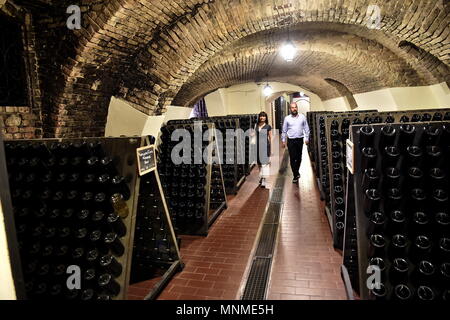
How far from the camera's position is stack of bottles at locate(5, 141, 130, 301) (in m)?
1.89

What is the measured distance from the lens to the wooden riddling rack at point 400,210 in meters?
1.53

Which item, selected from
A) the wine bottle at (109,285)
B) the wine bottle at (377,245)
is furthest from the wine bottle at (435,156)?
the wine bottle at (109,285)

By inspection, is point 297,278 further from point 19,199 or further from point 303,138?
point 303,138

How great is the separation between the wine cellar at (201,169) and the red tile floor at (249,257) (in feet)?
0.07

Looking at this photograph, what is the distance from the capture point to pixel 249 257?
10.1 ft

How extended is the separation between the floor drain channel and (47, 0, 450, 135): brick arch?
3103mm

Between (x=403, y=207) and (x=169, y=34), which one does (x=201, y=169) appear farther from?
(x=403, y=207)

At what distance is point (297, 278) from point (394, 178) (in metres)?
1.53

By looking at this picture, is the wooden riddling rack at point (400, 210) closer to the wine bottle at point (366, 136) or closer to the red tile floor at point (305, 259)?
the wine bottle at point (366, 136)

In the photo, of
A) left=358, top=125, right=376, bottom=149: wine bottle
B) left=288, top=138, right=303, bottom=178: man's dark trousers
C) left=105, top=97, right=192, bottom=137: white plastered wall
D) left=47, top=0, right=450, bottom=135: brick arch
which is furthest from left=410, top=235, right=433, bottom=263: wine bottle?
left=105, top=97, right=192, bottom=137: white plastered wall

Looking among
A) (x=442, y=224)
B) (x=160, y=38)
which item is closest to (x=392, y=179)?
(x=442, y=224)

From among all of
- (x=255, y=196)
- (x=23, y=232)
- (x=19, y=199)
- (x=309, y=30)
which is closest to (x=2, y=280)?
(x=23, y=232)

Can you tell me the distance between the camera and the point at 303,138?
584 centimetres

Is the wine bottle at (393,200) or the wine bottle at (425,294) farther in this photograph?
the wine bottle at (393,200)
